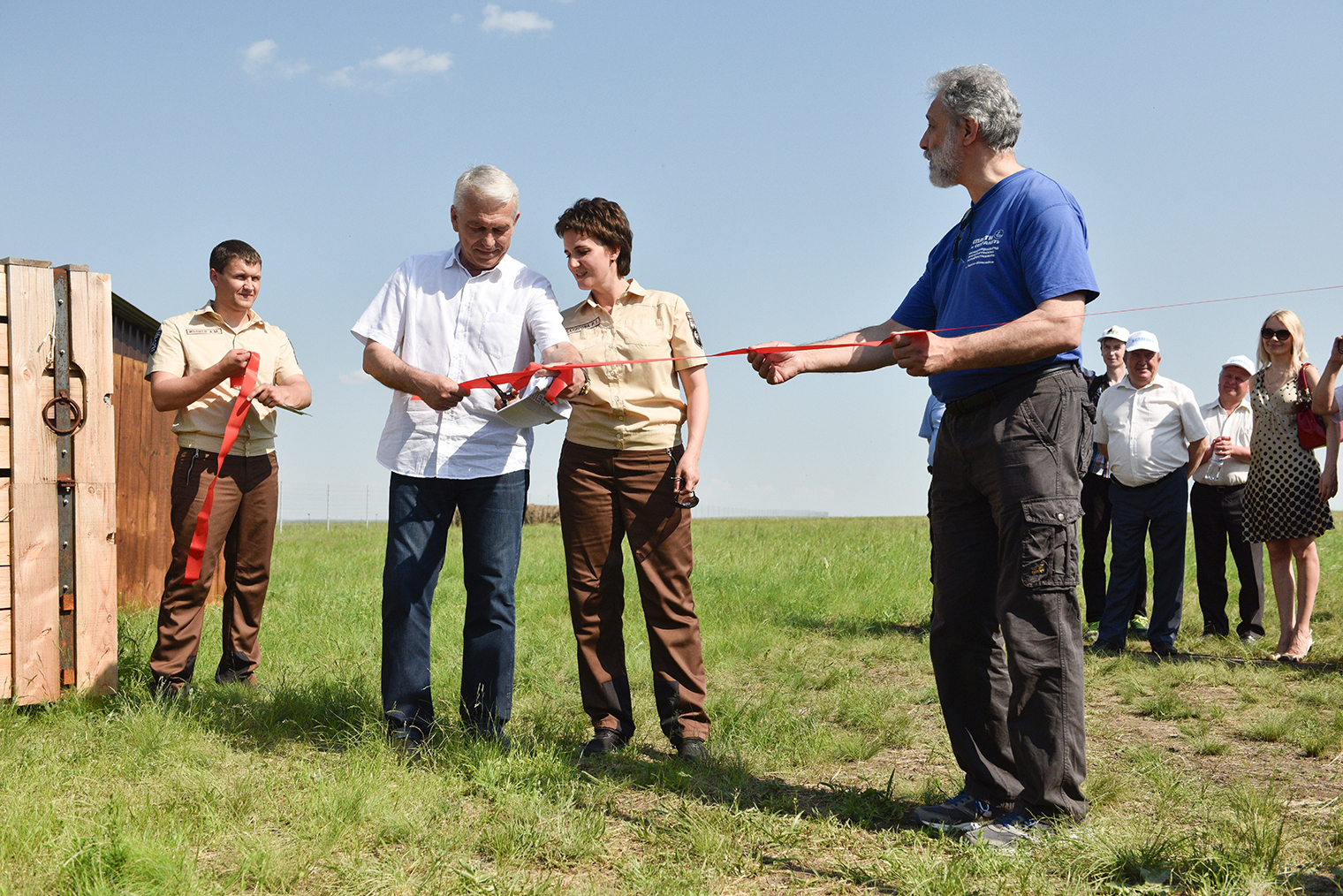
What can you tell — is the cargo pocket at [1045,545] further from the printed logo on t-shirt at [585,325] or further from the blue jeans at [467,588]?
the printed logo on t-shirt at [585,325]

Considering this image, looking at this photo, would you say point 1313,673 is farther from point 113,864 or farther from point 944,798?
point 113,864

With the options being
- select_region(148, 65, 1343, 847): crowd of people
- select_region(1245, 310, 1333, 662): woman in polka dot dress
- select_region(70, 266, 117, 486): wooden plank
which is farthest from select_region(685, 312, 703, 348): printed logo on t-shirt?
select_region(1245, 310, 1333, 662): woman in polka dot dress

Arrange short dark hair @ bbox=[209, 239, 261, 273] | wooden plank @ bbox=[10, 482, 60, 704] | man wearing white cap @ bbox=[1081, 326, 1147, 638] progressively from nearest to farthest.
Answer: wooden plank @ bbox=[10, 482, 60, 704]
short dark hair @ bbox=[209, 239, 261, 273]
man wearing white cap @ bbox=[1081, 326, 1147, 638]

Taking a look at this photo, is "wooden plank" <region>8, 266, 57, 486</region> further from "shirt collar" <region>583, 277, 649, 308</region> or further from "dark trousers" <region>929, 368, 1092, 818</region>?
"dark trousers" <region>929, 368, 1092, 818</region>

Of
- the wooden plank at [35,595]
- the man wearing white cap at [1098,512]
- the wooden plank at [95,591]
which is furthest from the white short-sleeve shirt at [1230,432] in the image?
the wooden plank at [35,595]

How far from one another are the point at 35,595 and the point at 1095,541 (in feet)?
21.8

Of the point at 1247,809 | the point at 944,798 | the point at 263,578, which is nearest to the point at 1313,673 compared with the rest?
the point at 1247,809

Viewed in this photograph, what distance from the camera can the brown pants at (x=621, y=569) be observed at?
3904 mm

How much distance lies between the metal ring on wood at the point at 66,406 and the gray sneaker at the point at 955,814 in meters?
3.82

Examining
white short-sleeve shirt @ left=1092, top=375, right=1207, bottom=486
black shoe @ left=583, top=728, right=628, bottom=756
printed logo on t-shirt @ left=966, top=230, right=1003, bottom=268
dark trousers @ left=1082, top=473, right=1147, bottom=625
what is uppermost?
printed logo on t-shirt @ left=966, top=230, right=1003, bottom=268

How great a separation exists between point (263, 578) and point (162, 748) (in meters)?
1.55

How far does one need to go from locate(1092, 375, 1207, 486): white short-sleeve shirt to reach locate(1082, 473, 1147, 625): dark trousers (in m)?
0.72

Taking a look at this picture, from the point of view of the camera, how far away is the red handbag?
5938 mm

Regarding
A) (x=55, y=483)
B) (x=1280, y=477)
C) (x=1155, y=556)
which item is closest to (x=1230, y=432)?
(x=1280, y=477)
